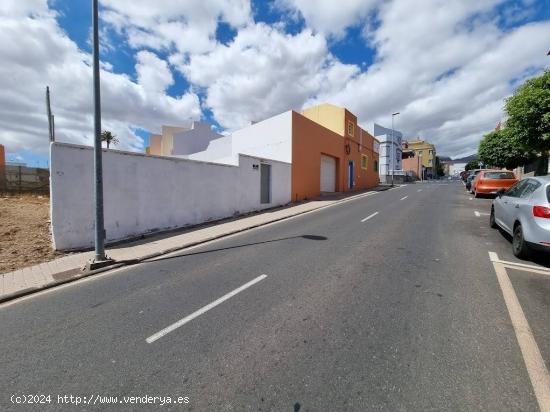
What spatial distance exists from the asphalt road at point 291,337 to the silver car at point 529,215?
1.83ft

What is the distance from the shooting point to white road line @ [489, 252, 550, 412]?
2.19 m

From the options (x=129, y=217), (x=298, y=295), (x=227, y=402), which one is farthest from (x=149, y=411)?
(x=129, y=217)

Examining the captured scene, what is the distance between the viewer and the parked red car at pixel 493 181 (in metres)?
15.8

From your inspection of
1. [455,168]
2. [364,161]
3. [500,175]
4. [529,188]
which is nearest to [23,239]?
[529,188]

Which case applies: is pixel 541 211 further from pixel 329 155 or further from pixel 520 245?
pixel 329 155

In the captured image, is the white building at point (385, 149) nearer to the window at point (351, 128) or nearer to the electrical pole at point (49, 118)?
the window at point (351, 128)

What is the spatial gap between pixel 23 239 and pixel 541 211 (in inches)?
496

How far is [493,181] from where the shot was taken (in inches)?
637

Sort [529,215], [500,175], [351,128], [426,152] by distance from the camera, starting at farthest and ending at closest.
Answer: [426,152], [351,128], [500,175], [529,215]

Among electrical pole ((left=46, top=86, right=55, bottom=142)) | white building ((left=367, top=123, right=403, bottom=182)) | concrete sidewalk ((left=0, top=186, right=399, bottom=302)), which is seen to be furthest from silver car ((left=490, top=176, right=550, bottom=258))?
white building ((left=367, top=123, right=403, bottom=182))

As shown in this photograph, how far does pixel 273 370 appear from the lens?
8.31ft

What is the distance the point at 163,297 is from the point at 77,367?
1618 millimetres

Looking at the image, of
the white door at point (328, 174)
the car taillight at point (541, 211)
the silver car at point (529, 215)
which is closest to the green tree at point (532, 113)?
the silver car at point (529, 215)

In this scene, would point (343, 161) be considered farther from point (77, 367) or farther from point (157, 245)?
point (77, 367)
